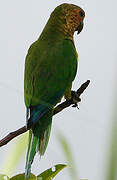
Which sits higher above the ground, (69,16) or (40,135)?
(69,16)

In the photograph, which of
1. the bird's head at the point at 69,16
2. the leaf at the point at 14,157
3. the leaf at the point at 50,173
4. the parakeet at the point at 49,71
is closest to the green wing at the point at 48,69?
the parakeet at the point at 49,71

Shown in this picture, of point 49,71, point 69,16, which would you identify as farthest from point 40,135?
point 69,16

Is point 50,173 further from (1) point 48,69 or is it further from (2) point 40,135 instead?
(1) point 48,69

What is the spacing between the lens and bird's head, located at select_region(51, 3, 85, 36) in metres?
1.55

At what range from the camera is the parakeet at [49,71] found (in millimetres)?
1047

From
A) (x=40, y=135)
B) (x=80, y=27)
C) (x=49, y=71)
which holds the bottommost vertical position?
(x=40, y=135)

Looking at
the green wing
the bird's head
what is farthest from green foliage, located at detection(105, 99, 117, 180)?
the bird's head

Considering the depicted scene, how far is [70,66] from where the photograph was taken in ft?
4.49

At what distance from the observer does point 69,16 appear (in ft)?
5.17

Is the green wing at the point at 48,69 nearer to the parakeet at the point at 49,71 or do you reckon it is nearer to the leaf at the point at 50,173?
the parakeet at the point at 49,71

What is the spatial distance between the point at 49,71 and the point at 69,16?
0.45 meters

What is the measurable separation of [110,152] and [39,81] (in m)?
0.93

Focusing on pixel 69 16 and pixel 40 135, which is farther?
pixel 69 16

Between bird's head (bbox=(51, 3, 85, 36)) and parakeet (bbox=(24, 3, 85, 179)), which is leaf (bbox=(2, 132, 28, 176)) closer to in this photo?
parakeet (bbox=(24, 3, 85, 179))
